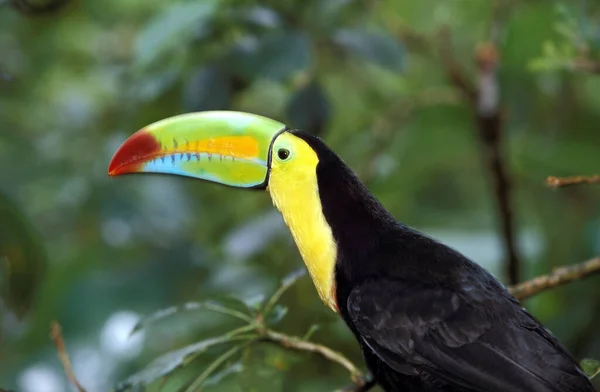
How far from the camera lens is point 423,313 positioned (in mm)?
1563

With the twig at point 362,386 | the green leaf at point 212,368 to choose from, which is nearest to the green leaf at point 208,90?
the green leaf at point 212,368

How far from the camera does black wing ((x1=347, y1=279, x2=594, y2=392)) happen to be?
1.46 meters

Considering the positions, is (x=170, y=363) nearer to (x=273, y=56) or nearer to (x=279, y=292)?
(x=279, y=292)

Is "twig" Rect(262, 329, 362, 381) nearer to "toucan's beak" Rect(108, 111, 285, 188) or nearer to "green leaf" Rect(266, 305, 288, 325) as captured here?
"green leaf" Rect(266, 305, 288, 325)

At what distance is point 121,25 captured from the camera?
3621mm

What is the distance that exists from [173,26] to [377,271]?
0.81 m

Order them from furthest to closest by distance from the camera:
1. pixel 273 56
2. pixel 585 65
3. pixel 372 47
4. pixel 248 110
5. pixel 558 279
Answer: pixel 248 110 < pixel 372 47 < pixel 273 56 < pixel 585 65 < pixel 558 279

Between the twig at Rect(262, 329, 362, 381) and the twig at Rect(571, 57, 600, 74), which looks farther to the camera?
the twig at Rect(571, 57, 600, 74)

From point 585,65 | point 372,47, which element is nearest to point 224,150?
point 372,47

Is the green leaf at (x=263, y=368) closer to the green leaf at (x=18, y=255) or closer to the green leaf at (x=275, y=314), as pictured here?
the green leaf at (x=275, y=314)

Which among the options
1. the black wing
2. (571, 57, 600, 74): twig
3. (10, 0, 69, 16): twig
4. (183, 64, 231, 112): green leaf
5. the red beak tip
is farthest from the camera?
(183, 64, 231, 112): green leaf

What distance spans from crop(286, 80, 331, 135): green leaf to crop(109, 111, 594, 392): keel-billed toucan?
0.58m

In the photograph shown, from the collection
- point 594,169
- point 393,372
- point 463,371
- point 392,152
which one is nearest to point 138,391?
point 393,372

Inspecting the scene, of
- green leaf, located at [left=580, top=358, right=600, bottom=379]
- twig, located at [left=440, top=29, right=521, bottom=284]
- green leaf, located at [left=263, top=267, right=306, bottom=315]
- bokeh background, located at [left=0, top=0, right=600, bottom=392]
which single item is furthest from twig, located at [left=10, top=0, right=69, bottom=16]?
green leaf, located at [left=580, top=358, right=600, bottom=379]
